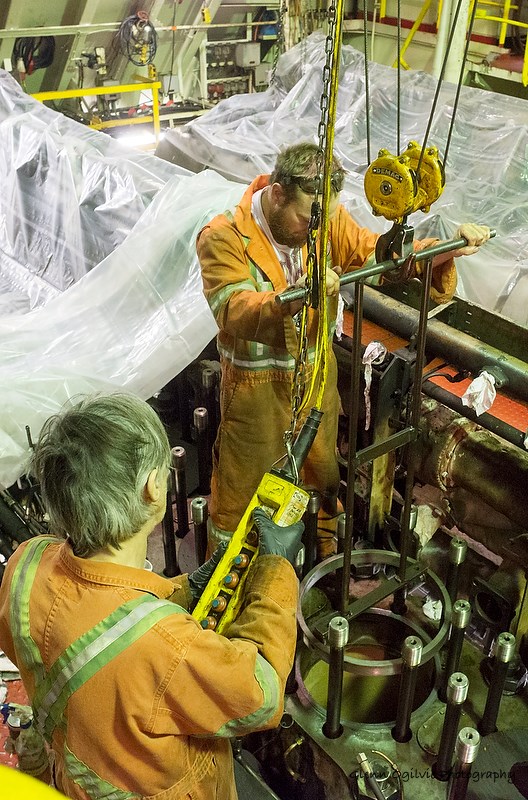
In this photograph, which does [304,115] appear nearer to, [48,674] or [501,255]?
[501,255]

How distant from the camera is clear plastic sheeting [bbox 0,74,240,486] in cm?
283

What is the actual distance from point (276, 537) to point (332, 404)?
120 cm

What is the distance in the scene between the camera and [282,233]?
232 centimetres

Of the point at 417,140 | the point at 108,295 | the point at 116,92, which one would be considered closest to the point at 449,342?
the point at 108,295

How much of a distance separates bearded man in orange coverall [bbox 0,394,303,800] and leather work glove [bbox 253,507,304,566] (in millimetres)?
206

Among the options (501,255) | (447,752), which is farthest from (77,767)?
(501,255)

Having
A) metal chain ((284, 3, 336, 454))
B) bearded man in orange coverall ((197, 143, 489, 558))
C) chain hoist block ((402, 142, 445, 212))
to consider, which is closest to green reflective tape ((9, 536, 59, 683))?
metal chain ((284, 3, 336, 454))

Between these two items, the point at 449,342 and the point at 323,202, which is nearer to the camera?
the point at 323,202

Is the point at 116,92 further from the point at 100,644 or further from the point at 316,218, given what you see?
the point at 100,644

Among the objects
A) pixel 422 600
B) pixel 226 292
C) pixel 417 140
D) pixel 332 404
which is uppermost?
pixel 417 140

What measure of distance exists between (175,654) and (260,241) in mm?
1546

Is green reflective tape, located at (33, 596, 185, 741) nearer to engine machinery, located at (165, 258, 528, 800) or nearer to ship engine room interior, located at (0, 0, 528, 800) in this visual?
ship engine room interior, located at (0, 0, 528, 800)

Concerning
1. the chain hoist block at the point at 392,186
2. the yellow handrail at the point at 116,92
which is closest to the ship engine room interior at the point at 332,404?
the chain hoist block at the point at 392,186

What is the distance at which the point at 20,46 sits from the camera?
229 inches
